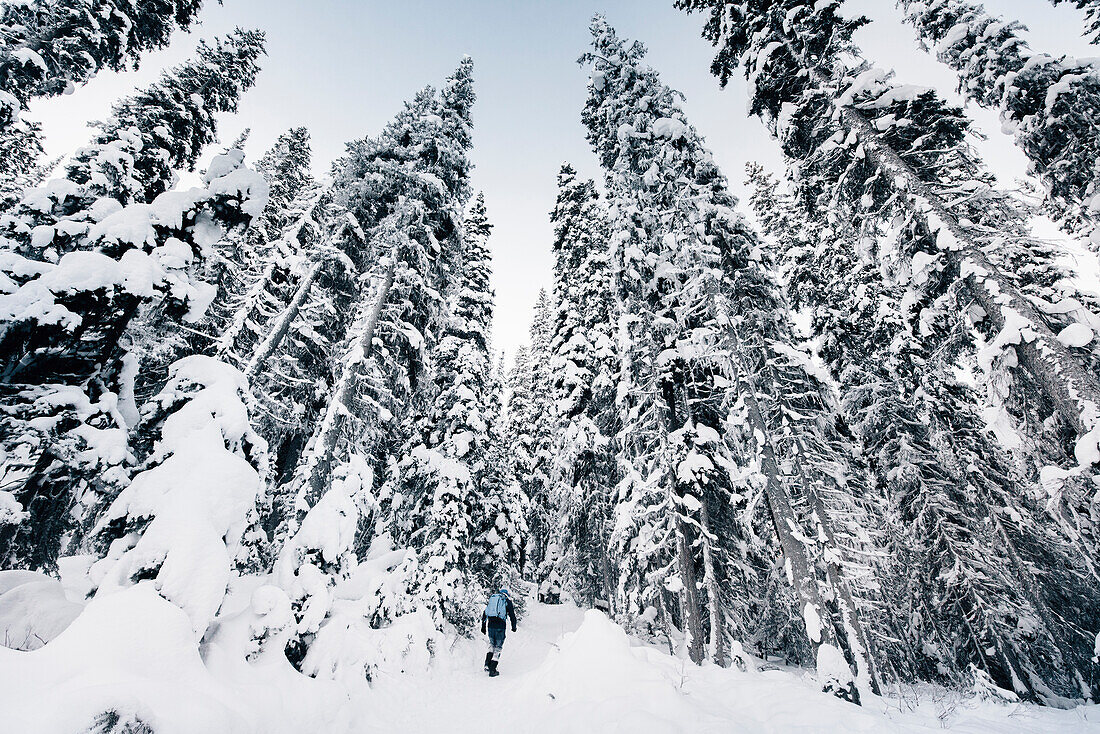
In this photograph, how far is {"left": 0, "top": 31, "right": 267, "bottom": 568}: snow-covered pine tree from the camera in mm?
5426

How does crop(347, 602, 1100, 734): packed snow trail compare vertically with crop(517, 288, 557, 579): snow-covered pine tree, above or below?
below

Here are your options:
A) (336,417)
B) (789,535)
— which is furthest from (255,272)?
(789,535)

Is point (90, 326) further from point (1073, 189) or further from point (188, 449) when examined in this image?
point (1073, 189)

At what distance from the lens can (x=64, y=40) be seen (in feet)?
28.9

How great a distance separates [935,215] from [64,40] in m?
18.1

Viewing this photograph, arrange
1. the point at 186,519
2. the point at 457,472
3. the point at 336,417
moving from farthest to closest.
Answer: the point at 457,472, the point at 336,417, the point at 186,519

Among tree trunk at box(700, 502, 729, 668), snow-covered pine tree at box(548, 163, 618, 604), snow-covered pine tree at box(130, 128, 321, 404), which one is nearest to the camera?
snow-covered pine tree at box(130, 128, 321, 404)

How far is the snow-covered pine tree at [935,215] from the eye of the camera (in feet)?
24.7

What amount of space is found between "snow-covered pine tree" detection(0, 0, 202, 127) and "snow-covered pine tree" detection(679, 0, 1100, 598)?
14.5 m

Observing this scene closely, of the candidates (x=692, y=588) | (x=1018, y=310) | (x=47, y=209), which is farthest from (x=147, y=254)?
(x=1018, y=310)

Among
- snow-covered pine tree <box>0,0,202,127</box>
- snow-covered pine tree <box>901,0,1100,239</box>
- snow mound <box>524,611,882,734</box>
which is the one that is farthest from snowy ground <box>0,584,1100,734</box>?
snow-covered pine tree <box>901,0,1100,239</box>

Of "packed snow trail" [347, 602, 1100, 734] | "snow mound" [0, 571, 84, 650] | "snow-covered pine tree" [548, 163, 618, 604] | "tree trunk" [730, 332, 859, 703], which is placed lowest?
"packed snow trail" [347, 602, 1100, 734]

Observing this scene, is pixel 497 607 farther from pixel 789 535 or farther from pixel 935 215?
pixel 935 215

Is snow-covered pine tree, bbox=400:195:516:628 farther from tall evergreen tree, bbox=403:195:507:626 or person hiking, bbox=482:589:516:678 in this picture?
person hiking, bbox=482:589:516:678
